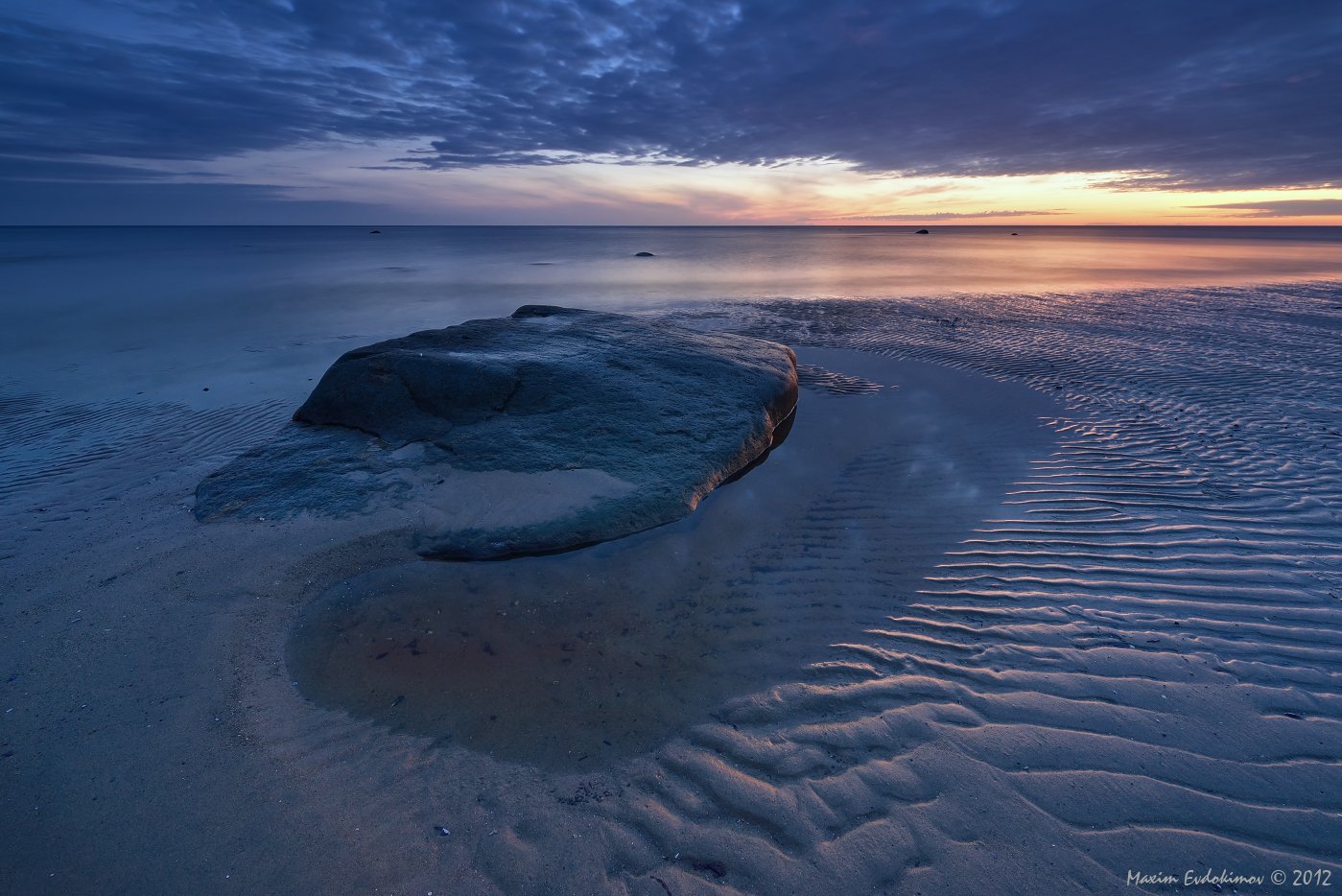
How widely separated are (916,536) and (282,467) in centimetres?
576

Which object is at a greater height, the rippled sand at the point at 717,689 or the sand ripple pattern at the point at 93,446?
the rippled sand at the point at 717,689

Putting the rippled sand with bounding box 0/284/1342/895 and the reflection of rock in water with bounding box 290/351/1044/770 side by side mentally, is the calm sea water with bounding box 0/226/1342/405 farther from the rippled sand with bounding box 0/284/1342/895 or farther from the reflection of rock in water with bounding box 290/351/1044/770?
the reflection of rock in water with bounding box 290/351/1044/770

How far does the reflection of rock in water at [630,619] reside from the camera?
10.5 ft

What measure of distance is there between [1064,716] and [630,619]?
2.48 metres

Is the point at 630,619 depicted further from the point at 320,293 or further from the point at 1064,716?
the point at 320,293

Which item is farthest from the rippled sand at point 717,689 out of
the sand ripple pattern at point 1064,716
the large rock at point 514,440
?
the large rock at point 514,440

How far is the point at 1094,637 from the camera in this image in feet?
12.1

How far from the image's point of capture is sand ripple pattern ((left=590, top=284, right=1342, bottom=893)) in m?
2.45

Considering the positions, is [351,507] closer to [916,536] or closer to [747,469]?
[747,469]

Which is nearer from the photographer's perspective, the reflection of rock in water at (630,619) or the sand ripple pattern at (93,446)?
the reflection of rock in water at (630,619)

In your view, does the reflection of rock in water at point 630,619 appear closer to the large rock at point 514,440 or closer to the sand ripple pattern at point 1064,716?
the sand ripple pattern at point 1064,716

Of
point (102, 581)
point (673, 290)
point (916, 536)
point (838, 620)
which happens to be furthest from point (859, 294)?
point (102, 581)

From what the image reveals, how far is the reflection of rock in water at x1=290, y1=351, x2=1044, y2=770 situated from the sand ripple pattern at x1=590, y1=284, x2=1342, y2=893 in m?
0.17

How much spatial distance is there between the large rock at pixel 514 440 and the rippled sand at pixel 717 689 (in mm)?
348
